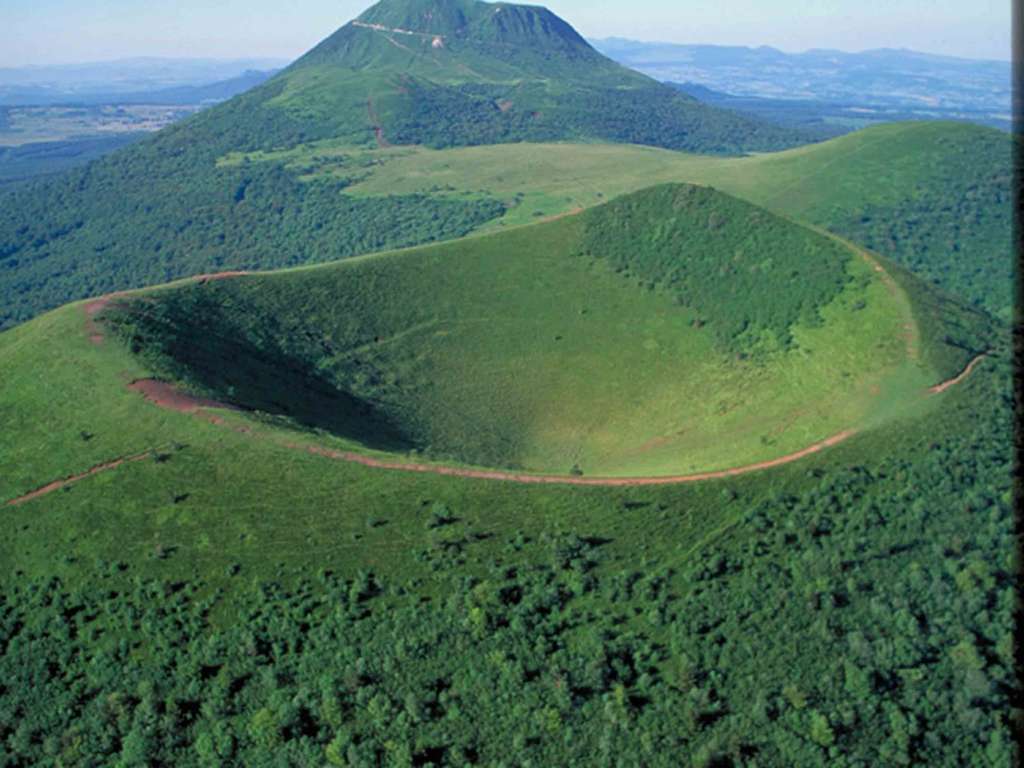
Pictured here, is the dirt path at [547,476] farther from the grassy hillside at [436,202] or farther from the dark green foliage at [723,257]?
the grassy hillside at [436,202]

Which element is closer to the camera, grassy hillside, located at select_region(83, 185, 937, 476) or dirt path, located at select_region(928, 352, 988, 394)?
dirt path, located at select_region(928, 352, 988, 394)

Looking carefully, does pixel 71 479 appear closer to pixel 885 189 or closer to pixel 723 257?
pixel 723 257

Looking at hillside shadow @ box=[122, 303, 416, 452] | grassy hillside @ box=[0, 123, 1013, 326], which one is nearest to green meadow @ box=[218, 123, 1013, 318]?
grassy hillside @ box=[0, 123, 1013, 326]

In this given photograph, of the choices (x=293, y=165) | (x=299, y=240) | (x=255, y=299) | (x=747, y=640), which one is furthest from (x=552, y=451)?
(x=293, y=165)

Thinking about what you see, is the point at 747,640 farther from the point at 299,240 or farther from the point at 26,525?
the point at 299,240

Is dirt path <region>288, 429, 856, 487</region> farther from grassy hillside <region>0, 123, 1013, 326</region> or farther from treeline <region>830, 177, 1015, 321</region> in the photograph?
treeline <region>830, 177, 1015, 321</region>

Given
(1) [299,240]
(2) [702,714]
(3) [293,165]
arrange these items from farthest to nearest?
(3) [293,165], (1) [299,240], (2) [702,714]
